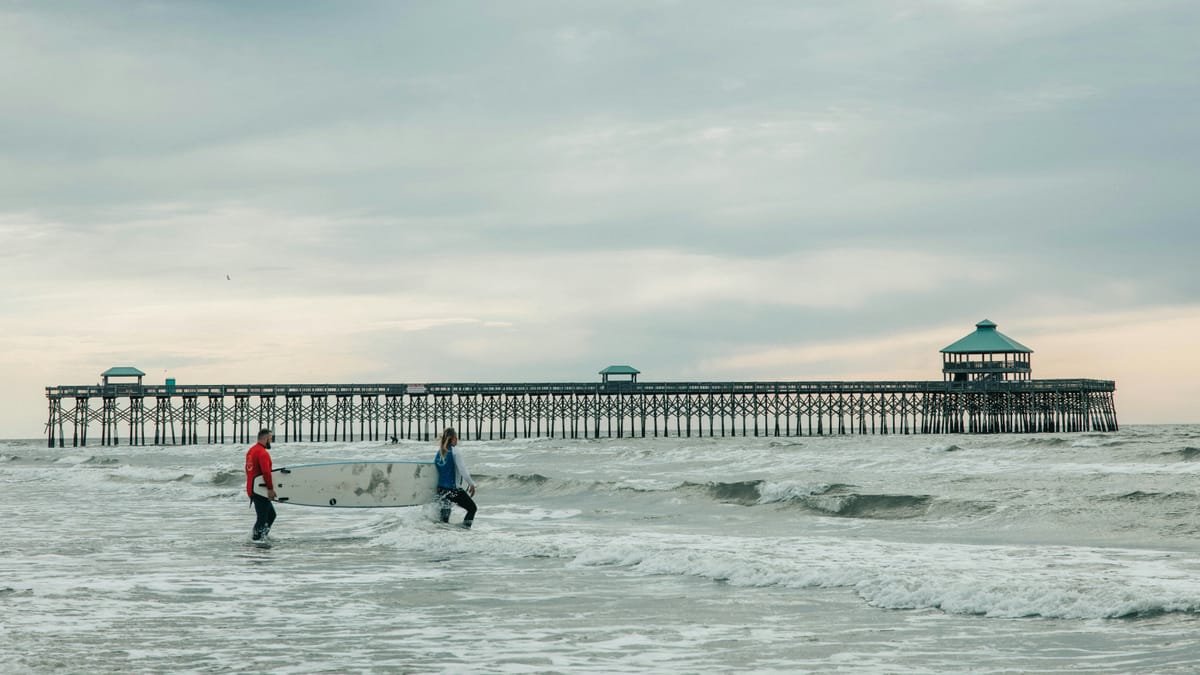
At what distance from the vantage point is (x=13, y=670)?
7297 millimetres

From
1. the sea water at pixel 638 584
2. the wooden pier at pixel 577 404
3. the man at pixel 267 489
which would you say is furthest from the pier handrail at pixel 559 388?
the man at pixel 267 489

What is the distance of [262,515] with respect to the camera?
1558 centimetres

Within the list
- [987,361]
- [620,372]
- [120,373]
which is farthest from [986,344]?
[120,373]

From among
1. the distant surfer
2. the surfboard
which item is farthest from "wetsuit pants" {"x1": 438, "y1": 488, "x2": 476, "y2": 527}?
the surfboard

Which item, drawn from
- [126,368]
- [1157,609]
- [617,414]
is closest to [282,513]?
[1157,609]

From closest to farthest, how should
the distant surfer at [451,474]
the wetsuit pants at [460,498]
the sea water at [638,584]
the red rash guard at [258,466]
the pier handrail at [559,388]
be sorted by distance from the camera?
the sea water at [638,584]
the red rash guard at [258,466]
the distant surfer at [451,474]
the wetsuit pants at [460,498]
the pier handrail at [559,388]

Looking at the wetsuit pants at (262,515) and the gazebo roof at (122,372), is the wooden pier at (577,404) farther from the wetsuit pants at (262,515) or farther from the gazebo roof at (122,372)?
the wetsuit pants at (262,515)

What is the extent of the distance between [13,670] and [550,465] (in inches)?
1283

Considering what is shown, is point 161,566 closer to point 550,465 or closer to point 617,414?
point 550,465

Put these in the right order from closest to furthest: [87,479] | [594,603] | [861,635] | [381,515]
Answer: [861,635], [594,603], [381,515], [87,479]

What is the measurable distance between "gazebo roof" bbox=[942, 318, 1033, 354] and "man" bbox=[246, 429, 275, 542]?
66457mm

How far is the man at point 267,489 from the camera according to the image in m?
15.5

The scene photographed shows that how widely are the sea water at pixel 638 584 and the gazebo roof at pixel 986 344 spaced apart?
54955 millimetres

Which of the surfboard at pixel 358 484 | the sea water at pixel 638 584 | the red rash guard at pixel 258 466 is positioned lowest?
the sea water at pixel 638 584
